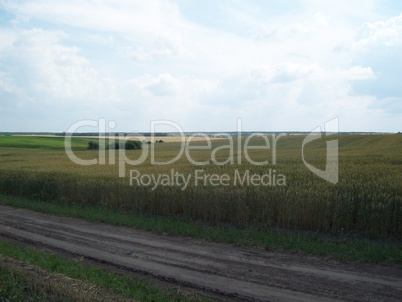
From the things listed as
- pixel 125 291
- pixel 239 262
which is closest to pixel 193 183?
pixel 239 262

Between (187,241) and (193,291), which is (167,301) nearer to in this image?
(193,291)

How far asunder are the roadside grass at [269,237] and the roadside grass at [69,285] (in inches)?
181

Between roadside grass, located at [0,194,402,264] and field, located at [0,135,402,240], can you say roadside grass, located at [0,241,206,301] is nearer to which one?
roadside grass, located at [0,194,402,264]

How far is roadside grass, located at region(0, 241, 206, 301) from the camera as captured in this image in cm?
760

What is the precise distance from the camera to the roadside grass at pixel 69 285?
7602 millimetres

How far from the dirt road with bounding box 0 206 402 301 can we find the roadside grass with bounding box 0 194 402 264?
1.59ft

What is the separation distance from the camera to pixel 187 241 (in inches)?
573

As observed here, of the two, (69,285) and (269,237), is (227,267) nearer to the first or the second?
(269,237)

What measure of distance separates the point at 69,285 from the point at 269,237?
7.75 m

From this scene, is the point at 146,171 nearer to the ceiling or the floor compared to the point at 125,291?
nearer to the ceiling

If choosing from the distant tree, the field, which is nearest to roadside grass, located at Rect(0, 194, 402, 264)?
the field

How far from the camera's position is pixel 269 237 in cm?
1441

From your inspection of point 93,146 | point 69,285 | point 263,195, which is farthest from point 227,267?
point 93,146

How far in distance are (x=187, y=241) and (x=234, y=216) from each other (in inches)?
118
